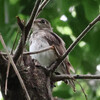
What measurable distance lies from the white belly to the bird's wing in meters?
0.09

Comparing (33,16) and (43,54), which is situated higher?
(33,16)

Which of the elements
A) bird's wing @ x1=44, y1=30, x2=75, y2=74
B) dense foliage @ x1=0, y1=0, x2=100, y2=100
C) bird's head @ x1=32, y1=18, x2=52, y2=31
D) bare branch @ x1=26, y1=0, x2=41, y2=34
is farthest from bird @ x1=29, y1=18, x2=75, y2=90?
bare branch @ x1=26, y1=0, x2=41, y2=34

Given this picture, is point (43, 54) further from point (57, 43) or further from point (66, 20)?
point (66, 20)

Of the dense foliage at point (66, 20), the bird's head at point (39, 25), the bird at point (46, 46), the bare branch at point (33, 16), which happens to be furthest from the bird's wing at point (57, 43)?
the bare branch at point (33, 16)

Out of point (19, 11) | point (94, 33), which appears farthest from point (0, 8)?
point (94, 33)

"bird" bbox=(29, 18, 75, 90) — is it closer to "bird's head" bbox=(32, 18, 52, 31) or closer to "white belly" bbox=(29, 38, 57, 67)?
"white belly" bbox=(29, 38, 57, 67)

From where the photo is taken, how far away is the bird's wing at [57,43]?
4285 mm

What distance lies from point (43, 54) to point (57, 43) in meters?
0.27

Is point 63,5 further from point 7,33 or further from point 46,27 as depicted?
point 46,27

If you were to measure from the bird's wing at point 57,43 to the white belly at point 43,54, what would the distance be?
0.30ft

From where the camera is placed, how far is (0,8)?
425 cm

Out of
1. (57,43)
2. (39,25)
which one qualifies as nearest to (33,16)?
(57,43)

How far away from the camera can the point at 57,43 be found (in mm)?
4586

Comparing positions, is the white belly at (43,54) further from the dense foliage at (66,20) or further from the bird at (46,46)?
the dense foliage at (66,20)
